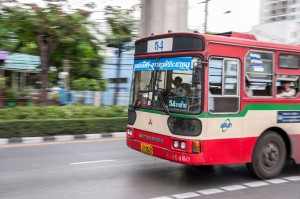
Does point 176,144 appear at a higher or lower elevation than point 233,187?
higher

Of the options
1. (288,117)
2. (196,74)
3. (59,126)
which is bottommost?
(59,126)

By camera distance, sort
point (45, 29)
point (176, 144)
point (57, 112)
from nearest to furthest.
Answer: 1. point (176, 144)
2. point (57, 112)
3. point (45, 29)

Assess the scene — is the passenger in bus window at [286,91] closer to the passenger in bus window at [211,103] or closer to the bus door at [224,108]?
the bus door at [224,108]

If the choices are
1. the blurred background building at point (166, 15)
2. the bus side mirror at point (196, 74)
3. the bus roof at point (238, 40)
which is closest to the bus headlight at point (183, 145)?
the bus side mirror at point (196, 74)

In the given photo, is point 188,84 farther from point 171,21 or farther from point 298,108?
point 171,21

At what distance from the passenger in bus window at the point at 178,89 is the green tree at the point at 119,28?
9770 millimetres

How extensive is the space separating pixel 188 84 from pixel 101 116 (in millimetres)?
7890

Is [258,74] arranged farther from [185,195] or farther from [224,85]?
[185,195]

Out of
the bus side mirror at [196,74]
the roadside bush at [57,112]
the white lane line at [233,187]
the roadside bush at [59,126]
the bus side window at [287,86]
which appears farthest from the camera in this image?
the roadside bush at [57,112]

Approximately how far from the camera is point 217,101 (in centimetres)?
577

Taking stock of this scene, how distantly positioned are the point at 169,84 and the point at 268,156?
2098 millimetres

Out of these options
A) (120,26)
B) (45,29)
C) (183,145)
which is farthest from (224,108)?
(120,26)

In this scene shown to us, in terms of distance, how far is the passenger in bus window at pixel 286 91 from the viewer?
6550 millimetres

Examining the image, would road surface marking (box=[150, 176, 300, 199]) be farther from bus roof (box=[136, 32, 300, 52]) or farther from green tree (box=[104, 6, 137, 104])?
green tree (box=[104, 6, 137, 104])
